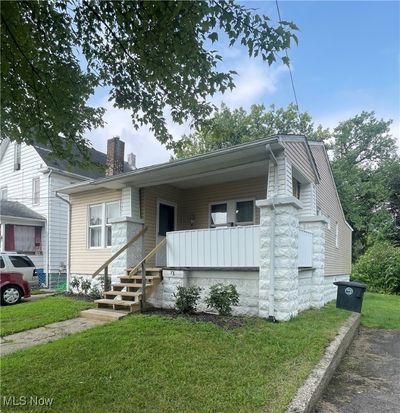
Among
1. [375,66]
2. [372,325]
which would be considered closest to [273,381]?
[372,325]

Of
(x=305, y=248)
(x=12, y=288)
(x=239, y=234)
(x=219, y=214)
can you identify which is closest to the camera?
(x=239, y=234)

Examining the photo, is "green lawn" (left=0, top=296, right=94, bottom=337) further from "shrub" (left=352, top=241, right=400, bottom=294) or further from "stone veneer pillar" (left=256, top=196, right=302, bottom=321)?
"shrub" (left=352, top=241, right=400, bottom=294)

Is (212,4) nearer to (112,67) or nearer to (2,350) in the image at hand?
(112,67)

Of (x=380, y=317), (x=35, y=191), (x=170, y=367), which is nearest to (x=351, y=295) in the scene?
(x=380, y=317)

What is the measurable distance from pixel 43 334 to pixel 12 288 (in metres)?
4.98

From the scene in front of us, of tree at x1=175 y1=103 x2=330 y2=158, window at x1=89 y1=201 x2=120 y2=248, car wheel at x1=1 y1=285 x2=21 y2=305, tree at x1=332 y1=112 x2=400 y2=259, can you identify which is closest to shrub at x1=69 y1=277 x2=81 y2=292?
window at x1=89 y1=201 x2=120 y2=248

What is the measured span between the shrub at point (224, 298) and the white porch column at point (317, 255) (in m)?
2.99

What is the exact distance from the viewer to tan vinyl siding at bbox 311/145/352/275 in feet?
38.7

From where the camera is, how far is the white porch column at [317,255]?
30.2ft

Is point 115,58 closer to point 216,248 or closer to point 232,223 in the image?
point 216,248

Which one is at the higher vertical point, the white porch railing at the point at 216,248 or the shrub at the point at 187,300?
the white porch railing at the point at 216,248

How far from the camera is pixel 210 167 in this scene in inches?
329

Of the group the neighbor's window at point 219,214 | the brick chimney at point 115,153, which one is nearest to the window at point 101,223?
the neighbor's window at point 219,214

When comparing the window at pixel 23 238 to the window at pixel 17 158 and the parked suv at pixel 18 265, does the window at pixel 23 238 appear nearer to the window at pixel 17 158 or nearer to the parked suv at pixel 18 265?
the window at pixel 17 158
